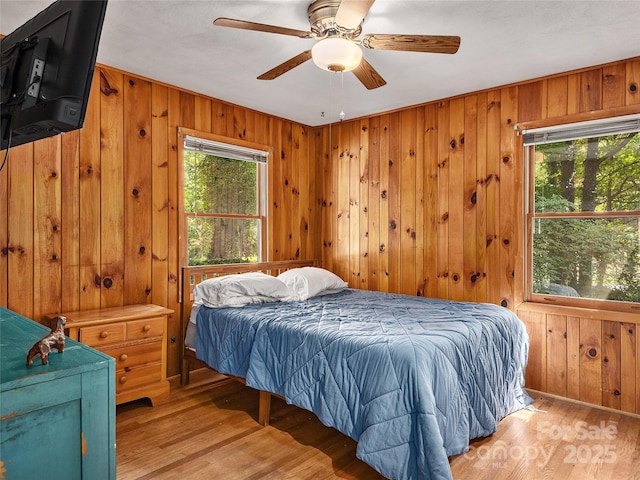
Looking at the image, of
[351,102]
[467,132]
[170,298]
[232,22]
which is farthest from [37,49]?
[467,132]

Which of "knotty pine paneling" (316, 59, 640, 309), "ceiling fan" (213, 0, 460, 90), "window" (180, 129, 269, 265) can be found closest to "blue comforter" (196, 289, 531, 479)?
"knotty pine paneling" (316, 59, 640, 309)

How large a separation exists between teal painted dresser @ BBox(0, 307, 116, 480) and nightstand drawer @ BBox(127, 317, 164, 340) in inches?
64.0

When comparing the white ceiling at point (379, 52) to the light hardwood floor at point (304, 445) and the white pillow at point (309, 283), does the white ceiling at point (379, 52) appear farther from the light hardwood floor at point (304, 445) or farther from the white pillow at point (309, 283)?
the light hardwood floor at point (304, 445)

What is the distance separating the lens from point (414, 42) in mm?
2102

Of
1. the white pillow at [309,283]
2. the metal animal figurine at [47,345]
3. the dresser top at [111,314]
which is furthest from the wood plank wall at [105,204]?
the metal animal figurine at [47,345]

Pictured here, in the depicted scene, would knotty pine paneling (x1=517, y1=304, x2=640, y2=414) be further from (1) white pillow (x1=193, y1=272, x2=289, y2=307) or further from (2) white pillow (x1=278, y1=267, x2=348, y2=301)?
(1) white pillow (x1=193, y1=272, x2=289, y2=307)

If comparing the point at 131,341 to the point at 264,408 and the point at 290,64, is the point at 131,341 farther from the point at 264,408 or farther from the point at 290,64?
the point at 290,64

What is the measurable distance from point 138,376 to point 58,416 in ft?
6.35

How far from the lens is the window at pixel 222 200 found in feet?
12.0

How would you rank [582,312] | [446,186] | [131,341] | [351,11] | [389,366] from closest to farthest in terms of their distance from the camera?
[351,11] → [389,366] → [131,341] → [582,312] → [446,186]

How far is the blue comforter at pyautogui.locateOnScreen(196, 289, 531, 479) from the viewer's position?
1.90 metres

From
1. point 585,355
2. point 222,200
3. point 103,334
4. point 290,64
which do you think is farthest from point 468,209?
point 103,334

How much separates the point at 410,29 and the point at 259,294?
2.08 meters

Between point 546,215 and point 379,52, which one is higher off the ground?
point 379,52
